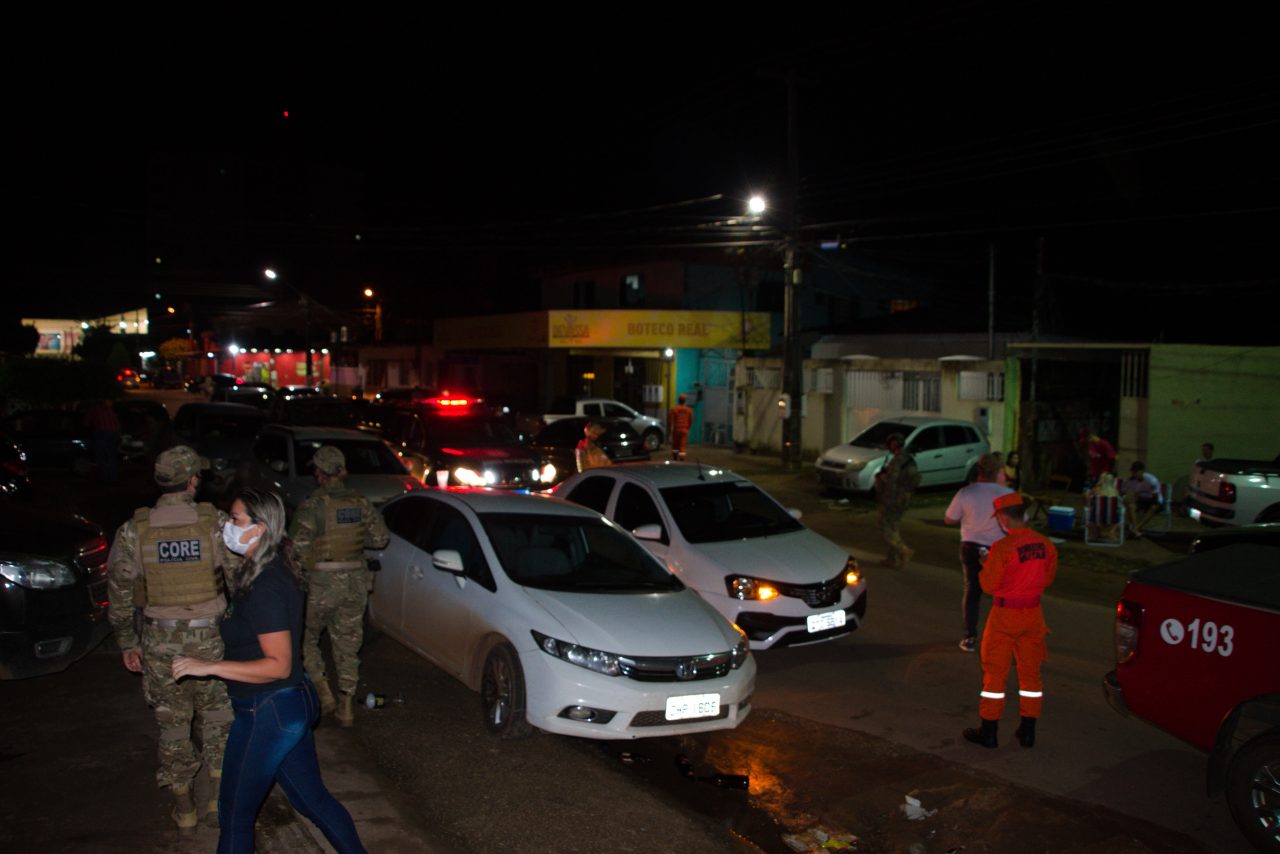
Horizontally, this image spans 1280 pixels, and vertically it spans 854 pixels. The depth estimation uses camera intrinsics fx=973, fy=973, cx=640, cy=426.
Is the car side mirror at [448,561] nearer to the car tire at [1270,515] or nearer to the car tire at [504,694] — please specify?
the car tire at [504,694]

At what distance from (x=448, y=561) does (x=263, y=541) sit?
2.78m

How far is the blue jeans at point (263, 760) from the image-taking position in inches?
144

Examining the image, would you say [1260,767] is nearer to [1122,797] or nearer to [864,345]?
[1122,797]

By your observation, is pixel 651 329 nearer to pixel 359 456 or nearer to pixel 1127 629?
pixel 359 456

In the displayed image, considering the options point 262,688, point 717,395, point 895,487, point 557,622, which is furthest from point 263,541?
point 717,395

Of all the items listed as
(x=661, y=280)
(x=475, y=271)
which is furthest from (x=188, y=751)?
(x=475, y=271)

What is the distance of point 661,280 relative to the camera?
116ft

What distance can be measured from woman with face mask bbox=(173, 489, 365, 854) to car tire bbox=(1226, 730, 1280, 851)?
4.18 meters

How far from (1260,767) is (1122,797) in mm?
1118

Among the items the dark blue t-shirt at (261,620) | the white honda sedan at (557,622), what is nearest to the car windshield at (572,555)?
the white honda sedan at (557,622)

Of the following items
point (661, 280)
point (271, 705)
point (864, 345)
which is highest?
point (661, 280)

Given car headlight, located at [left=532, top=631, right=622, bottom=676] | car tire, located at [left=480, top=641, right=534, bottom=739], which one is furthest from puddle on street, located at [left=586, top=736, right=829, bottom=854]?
car headlight, located at [left=532, top=631, right=622, bottom=676]

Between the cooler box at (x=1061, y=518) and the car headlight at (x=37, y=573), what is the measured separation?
1274cm

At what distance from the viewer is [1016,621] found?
6.17 m
